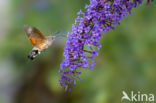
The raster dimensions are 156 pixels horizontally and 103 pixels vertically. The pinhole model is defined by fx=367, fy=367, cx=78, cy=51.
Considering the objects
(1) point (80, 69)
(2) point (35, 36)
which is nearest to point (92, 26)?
(2) point (35, 36)

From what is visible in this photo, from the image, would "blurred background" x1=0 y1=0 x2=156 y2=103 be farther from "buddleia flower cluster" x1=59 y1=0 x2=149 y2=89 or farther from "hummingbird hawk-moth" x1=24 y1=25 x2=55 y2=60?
"buddleia flower cluster" x1=59 y1=0 x2=149 y2=89

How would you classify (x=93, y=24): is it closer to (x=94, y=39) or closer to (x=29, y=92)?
(x=94, y=39)

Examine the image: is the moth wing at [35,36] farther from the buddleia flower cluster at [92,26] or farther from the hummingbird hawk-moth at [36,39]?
the buddleia flower cluster at [92,26]

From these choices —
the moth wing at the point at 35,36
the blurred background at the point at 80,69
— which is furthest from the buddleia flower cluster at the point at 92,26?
the blurred background at the point at 80,69

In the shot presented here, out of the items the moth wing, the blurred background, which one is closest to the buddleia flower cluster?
the moth wing

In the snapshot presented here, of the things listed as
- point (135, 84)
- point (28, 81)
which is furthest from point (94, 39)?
point (28, 81)

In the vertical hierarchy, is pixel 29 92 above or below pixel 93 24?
above

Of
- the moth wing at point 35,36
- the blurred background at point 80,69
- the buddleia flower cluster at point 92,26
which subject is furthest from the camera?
the blurred background at point 80,69

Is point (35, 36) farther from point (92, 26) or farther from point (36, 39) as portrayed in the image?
point (92, 26)
